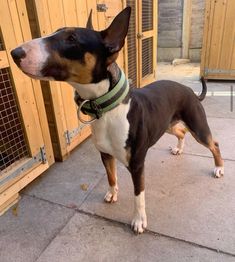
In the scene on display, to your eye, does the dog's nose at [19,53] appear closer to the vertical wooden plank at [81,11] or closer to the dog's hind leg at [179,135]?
the vertical wooden plank at [81,11]

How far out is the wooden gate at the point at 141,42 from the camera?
418 centimetres

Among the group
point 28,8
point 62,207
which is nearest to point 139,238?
point 62,207

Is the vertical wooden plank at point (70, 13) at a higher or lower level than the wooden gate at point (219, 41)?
higher

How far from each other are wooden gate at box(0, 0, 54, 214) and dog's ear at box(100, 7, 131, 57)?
1.05 metres

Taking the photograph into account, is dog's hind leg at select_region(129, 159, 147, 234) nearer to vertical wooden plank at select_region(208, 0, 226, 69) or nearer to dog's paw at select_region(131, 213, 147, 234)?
dog's paw at select_region(131, 213, 147, 234)

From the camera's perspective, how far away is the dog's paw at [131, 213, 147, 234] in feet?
6.41

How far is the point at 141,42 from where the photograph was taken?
14.6 feet

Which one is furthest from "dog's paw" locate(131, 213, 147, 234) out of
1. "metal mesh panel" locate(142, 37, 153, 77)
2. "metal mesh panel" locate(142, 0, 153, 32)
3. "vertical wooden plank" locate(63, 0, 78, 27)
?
"metal mesh panel" locate(142, 0, 153, 32)

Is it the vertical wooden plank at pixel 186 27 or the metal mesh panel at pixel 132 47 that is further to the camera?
the vertical wooden plank at pixel 186 27

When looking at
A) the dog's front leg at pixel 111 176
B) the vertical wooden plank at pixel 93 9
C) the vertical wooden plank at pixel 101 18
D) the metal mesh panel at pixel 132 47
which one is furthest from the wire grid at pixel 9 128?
the metal mesh panel at pixel 132 47

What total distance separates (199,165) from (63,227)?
4.81 ft

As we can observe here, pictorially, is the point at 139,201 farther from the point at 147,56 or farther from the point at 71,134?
the point at 147,56

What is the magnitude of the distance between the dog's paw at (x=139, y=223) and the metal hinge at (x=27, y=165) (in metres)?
1.11

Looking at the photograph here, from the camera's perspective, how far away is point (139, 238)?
6.31 feet
